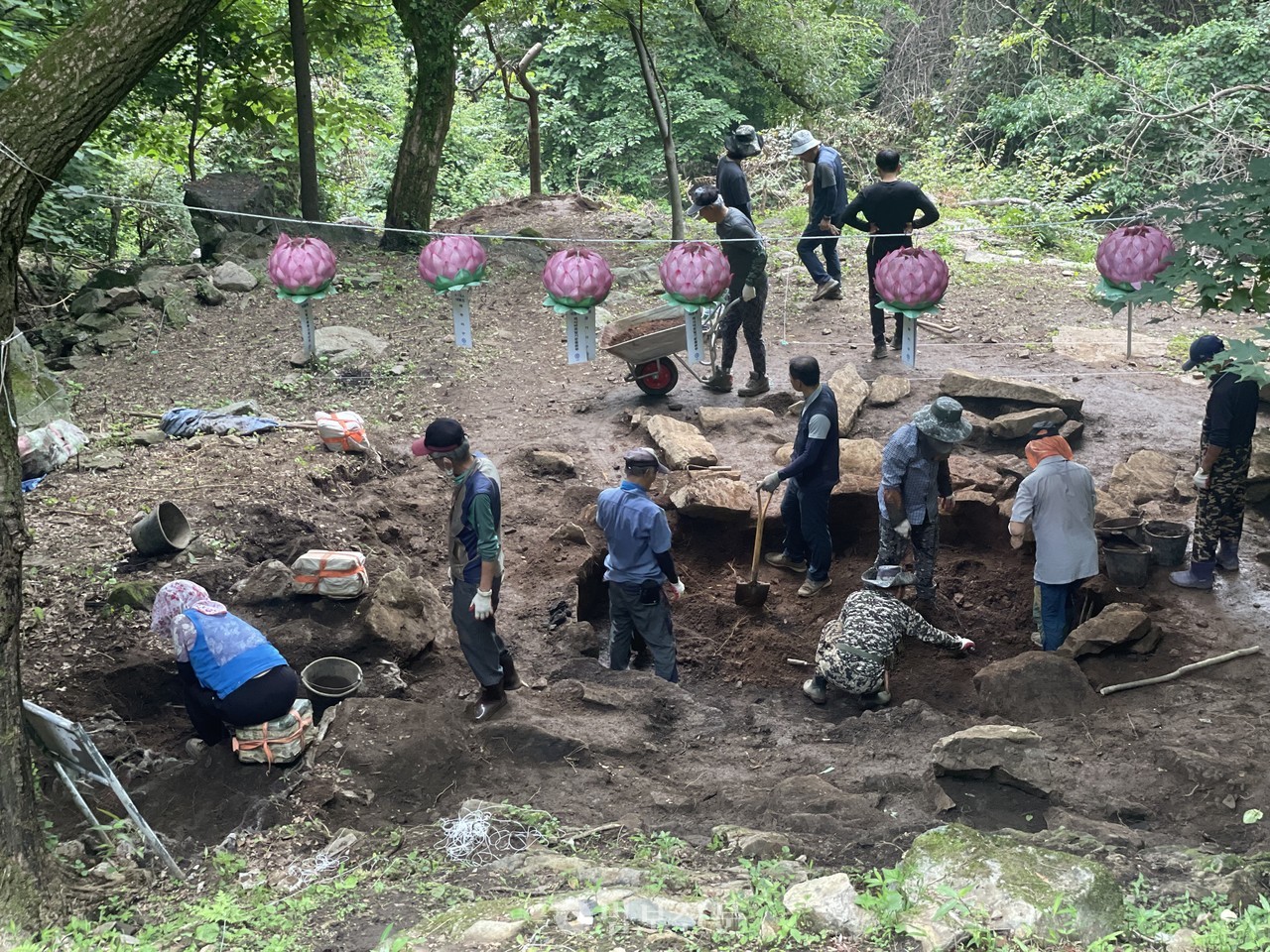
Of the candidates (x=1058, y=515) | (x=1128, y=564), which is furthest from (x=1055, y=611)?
(x=1128, y=564)

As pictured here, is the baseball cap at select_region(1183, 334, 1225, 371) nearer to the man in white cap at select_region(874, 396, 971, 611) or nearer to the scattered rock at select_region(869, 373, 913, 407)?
the man in white cap at select_region(874, 396, 971, 611)

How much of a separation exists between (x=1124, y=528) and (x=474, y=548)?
5.01m

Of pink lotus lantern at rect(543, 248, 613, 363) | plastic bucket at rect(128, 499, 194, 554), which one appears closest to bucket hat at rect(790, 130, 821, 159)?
pink lotus lantern at rect(543, 248, 613, 363)

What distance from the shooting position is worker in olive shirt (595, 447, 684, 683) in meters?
6.71

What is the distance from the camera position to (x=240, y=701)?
18.2ft

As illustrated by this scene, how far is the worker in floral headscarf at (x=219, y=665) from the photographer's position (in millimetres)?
5582

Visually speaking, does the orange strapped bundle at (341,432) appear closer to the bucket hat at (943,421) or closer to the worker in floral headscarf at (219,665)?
the worker in floral headscarf at (219,665)

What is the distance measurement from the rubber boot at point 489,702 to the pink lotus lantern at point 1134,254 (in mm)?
4508

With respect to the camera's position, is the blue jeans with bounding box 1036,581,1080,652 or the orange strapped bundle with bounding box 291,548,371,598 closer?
the blue jeans with bounding box 1036,581,1080,652

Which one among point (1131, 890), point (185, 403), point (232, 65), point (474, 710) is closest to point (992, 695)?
point (1131, 890)

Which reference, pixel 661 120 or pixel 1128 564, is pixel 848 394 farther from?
pixel 661 120

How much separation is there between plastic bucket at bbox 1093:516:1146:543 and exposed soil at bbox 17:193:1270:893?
0.33m

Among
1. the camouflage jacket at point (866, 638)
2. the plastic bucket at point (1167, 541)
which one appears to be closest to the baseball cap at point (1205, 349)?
the plastic bucket at point (1167, 541)

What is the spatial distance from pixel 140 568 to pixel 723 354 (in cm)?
641
